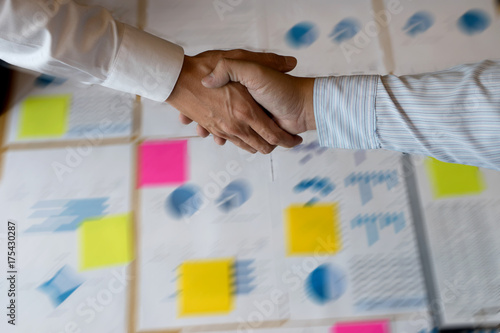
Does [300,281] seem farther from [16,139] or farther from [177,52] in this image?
[16,139]

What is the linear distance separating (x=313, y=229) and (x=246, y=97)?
0.44 m

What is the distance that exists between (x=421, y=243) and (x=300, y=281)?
1.18 feet

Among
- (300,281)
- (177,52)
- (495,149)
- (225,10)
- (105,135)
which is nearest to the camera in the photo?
(495,149)

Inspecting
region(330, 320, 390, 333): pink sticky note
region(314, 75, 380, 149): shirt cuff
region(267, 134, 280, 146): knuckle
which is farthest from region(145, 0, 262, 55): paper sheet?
region(330, 320, 390, 333): pink sticky note

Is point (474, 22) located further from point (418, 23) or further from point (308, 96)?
point (308, 96)

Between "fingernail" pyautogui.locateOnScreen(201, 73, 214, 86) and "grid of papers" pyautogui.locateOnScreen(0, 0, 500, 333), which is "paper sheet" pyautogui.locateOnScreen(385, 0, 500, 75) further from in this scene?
"fingernail" pyautogui.locateOnScreen(201, 73, 214, 86)

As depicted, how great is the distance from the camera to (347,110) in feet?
2.42

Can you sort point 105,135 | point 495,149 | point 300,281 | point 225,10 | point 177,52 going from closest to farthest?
point 495,149
point 177,52
point 300,281
point 105,135
point 225,10

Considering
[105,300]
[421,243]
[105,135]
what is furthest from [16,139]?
[421,243]

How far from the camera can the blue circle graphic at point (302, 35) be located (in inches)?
49.3

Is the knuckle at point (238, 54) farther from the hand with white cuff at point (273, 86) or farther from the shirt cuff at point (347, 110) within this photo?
the shirt cuff at point (347, 110)

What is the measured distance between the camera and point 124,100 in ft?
3.98

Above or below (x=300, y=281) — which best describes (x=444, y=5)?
above

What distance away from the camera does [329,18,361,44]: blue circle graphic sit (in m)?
1.25
